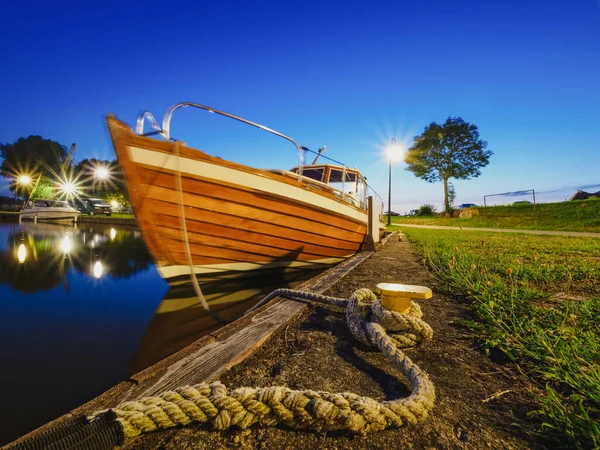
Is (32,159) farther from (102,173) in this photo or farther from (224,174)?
(224,174)

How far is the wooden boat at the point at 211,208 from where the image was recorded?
144 inches

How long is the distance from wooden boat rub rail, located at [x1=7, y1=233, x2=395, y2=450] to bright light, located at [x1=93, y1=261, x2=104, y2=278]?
209 inches

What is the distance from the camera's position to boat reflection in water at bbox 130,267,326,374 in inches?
109

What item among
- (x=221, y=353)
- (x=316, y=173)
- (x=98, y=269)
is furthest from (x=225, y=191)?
(x=98, y=269)

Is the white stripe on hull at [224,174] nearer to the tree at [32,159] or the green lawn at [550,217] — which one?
the green lawn at [550,217]

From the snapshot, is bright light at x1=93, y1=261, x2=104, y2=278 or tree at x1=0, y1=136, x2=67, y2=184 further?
tree at x1=0, y1=136, x2=67, y2=184

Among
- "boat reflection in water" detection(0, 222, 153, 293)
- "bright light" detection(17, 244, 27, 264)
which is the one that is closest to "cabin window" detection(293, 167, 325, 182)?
"boat reflection in water" detection(0, 222, 153, 293)

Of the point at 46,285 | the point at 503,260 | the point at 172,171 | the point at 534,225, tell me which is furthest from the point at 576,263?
the point at 534,225

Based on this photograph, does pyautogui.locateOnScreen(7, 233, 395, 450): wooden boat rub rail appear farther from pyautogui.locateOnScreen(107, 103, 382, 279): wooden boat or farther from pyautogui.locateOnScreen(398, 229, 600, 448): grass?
pyautogui.locateOnScreen(107, 103, 382, 279): wooden boat

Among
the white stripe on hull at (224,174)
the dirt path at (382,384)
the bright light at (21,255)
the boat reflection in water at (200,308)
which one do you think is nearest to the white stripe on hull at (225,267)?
the boat reflection in water at (200,308)

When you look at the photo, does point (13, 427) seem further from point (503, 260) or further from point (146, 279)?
point (503, 260)

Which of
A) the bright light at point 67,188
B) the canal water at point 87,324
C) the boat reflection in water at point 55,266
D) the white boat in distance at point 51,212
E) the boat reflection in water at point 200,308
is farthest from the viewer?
the bright light at point 67,188

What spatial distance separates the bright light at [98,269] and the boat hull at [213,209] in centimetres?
267

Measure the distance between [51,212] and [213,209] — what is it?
29267mm
